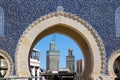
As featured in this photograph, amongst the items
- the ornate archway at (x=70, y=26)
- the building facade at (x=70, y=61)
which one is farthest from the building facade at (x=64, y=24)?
the building facade at (x=70, y=61)

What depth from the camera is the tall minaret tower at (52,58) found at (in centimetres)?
3869

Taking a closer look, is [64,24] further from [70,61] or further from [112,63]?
[70,61]

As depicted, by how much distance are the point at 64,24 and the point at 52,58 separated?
29.8 m

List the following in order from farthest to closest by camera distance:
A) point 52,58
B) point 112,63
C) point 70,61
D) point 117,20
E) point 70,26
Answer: point 70,61 → point 52,58 → point 117,20 → point 70,26 → point 112,63

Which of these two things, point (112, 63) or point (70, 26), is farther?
point (70, 26)

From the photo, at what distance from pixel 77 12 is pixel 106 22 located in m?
0.90

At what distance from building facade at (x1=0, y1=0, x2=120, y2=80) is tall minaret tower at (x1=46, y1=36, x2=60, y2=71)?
27.9m

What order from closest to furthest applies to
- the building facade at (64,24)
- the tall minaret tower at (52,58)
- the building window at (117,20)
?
the building facade at (64,24) < the building window at (117,20) < the tall minaret tower at (52,58)

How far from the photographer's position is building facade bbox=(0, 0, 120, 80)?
395 inches

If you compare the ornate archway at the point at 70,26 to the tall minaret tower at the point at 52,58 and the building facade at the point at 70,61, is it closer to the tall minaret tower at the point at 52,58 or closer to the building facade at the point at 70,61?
the tall minaret tower at the point at 52,58

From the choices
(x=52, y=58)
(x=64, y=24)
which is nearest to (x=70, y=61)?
(x=52, y=58)

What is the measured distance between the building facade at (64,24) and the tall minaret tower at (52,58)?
91.5 ft

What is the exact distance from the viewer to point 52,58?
40.0 metres

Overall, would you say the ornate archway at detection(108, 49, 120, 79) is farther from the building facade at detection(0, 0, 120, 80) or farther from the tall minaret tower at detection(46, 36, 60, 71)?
the tall minaret tower at detection(46, 36, 60, 71)
